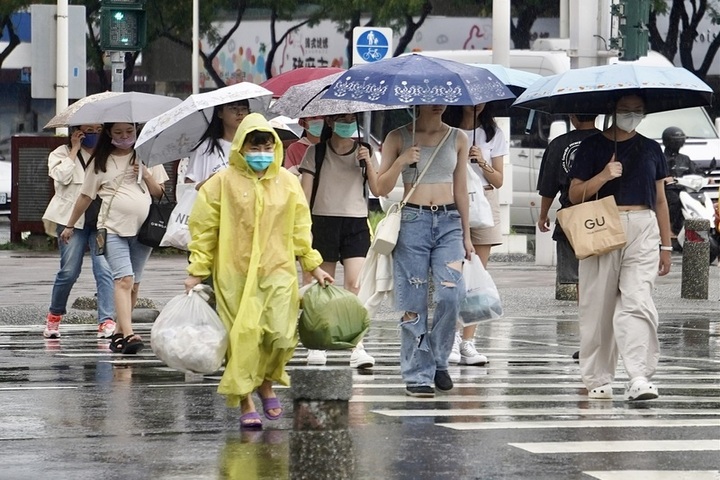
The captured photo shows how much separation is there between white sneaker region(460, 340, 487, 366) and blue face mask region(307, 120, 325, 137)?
67.3 inches

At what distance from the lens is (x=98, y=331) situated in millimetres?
A: 13719

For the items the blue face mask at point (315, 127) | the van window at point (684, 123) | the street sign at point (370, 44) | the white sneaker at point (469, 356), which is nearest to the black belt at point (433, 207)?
the blue face mask at point (315, 127)

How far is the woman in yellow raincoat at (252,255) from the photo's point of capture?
823cm

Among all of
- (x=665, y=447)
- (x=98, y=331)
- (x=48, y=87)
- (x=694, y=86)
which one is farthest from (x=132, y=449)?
(x=48, y=87)

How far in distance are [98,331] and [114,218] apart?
165cm

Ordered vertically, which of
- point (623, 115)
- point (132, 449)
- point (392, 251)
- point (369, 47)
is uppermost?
point (369, 47)

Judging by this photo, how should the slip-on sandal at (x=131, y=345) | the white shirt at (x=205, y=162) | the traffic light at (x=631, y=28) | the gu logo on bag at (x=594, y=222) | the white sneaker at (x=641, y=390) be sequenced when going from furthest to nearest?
the traffic light at (x=631, y=28), the slip-on sandal at (x=131, y=345), the white shirt at (x=205, y=162), the gu logo on bag at (x=594, y=222), the white sneaker at (x=641, y=390)

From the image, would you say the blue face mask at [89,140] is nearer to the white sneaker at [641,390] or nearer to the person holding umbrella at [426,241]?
the person holding umbrella at [426,241]

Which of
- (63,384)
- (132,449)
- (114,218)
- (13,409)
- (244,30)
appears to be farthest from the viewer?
(244,30)

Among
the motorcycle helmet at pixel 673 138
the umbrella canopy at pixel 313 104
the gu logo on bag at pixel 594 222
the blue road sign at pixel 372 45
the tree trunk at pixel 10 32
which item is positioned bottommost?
the gu logo on bag at pixel 594 222

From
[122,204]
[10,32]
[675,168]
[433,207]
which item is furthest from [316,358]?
[10,32]

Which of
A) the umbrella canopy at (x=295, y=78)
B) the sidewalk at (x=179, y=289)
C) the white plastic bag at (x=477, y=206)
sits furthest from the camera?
the sidewalk at (x=179, y=289)

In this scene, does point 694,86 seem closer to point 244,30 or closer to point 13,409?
point 13,409

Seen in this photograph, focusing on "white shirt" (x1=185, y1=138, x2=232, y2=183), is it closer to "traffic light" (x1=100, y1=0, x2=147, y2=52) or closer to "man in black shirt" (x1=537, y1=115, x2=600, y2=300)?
"man in black shirt" (x1=537, y1=115, x2=600, y2=300)
